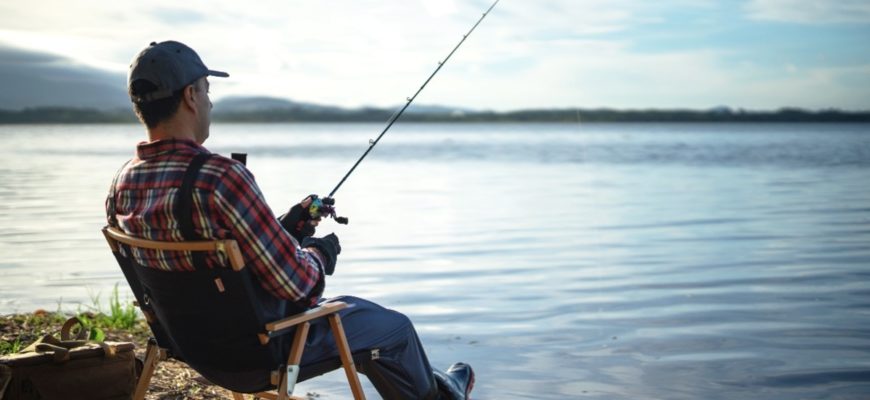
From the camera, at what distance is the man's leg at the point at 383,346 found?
3494 mm

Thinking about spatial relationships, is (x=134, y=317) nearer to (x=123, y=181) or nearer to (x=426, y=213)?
(x=123, y=181)

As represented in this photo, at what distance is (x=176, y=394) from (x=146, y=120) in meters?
2.00

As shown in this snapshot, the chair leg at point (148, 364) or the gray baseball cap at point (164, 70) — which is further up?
the gray baseball cap at point (164, 70)

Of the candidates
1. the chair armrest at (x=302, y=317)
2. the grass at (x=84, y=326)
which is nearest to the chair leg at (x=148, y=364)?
the chair armrest at (x=302, y=317)

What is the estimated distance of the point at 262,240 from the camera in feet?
10.1

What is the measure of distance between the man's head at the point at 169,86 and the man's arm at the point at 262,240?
310mm

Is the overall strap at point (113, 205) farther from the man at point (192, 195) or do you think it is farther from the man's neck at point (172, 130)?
the man's neck at point (172, 130)

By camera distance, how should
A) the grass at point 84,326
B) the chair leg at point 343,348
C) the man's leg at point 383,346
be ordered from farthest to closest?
the grass at point 84,326 → the man's leg at point 383,346 → the chair leg at point 343,348

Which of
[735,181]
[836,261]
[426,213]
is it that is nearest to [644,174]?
[735,181]

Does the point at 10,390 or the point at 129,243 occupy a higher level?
the point at 129,243

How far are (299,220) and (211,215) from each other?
0.53m

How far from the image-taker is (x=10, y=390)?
11.9 feet

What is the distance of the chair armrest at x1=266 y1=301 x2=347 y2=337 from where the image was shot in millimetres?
3148

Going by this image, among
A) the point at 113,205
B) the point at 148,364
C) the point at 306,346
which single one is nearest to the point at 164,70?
the point at 113,205
